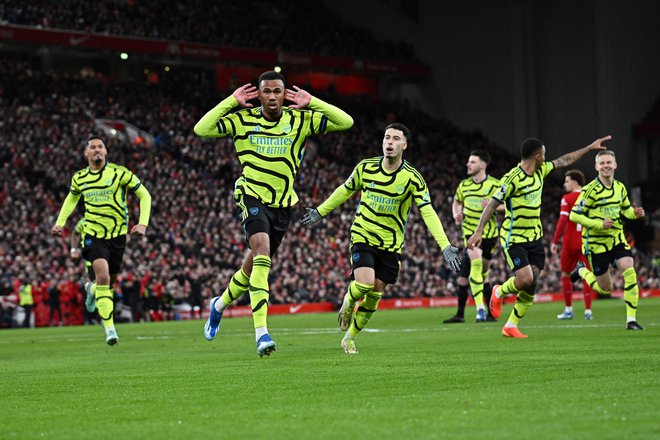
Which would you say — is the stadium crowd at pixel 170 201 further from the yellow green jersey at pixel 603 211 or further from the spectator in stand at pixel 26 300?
the yellow green jersey at pixel 603 211

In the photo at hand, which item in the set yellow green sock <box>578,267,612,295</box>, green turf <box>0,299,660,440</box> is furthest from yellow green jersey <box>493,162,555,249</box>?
yellow green sock <box>578,267,612,295</box>

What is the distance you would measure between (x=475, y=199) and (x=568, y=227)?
2.18 meters

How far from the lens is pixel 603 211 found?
16641 millimetres

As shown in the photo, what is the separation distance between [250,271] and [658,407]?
6.51 meters

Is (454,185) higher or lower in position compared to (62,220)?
higher

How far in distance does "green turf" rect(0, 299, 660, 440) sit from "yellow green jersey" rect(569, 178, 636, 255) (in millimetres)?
2554

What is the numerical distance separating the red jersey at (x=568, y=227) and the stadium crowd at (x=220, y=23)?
1102 inches

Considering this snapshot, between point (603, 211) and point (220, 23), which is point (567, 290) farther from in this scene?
point (220, 23)

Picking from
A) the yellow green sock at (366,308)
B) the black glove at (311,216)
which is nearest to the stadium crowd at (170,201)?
the yellow green sock at (366,308)

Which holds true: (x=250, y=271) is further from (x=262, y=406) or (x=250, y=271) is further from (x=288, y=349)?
(x=262, y=406)

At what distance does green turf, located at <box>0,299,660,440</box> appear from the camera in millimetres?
6258

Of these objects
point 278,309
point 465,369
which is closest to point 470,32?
point 278,309

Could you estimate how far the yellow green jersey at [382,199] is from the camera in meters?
12.1

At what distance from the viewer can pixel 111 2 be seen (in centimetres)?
4856
